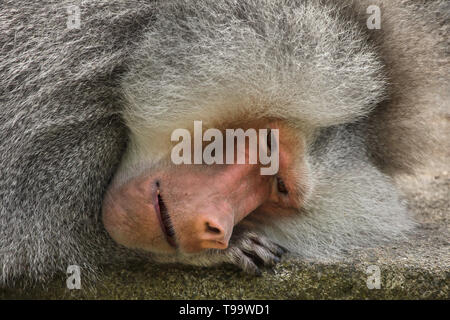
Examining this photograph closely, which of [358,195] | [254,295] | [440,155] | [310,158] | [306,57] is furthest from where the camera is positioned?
[440,155]

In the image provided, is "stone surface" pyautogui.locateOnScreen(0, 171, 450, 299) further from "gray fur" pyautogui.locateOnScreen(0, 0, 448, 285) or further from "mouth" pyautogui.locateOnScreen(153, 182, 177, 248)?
"mouth" pyautogui.locateOnScreen(153, 182, 177, 248)

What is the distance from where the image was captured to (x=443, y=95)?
2189 millimetres

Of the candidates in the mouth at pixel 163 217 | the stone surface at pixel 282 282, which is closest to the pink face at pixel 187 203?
the mouth at pixel 163 217

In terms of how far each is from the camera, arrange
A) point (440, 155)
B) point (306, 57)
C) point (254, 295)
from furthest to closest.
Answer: point (440, 155)
point (254, 295)
point (306, 57)

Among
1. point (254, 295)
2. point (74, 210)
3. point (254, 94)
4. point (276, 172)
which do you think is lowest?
point (254, 295)

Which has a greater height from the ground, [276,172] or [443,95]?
[443,95]

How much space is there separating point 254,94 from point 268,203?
0.44 m

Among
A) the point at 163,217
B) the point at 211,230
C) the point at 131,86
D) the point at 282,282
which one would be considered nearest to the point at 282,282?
the point at 282,282

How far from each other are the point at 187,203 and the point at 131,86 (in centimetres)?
38

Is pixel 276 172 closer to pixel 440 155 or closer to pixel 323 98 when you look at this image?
pixel 323 98

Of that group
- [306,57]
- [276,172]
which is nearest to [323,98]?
[306,57]

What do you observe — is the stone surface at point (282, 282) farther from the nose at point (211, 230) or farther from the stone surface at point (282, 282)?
the nose at point (211, 230)

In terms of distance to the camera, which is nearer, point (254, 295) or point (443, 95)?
point (254, 295)

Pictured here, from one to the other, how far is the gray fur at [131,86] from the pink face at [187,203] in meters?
0.07
